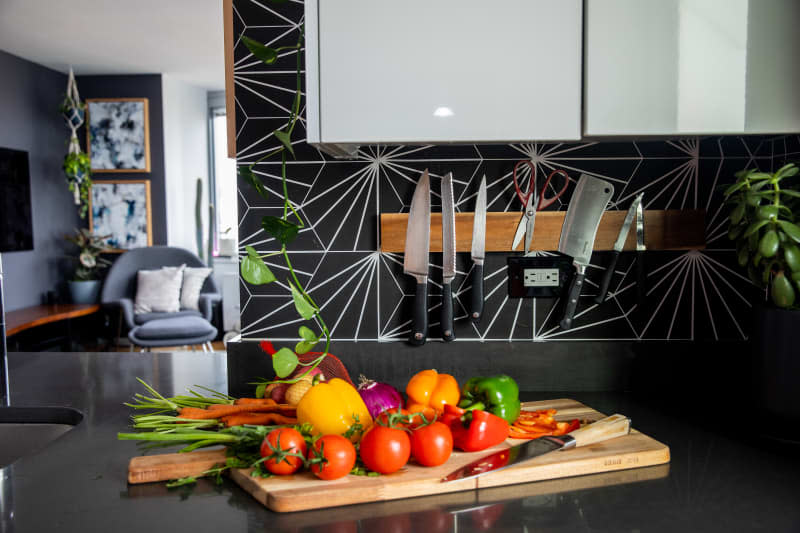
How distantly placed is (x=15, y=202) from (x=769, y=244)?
5878 mm

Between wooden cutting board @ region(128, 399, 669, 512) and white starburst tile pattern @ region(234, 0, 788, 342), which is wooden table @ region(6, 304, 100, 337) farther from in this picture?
wooden cutting board @ region(128, 399, 669, 512)

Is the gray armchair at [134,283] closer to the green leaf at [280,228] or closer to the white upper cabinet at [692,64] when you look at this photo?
the green leaf at [280,228]

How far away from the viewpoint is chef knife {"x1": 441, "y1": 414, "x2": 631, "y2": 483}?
103 centimetres

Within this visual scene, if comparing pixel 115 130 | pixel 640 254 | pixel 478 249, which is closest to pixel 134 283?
pixel 115 130


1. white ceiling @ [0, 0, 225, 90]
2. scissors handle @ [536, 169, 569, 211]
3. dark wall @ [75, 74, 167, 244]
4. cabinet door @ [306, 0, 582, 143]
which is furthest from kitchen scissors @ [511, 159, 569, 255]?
dark wall @ [75, 74, 167, 244]

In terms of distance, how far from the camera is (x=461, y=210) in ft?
5.04

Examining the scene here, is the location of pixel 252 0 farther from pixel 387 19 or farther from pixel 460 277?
pixel 460 277

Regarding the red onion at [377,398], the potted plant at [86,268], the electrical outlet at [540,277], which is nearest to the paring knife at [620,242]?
the electrical outlet at [540,277]

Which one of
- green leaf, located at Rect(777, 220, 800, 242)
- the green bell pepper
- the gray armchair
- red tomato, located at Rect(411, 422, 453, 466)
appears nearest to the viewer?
red tomato, located at Rect(411, 422, 453, 466)

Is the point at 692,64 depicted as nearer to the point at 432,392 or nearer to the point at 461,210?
the point at 461,210

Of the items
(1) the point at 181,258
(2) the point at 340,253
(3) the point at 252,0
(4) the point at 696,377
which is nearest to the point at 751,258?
(4) the point at 696,377

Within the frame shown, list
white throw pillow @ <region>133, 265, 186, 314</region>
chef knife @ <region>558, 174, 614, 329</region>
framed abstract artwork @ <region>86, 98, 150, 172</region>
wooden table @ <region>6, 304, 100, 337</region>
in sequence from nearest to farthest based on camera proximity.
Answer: chef knife @ <region>558, 174, 614, 329</region> < wooden table @ <region>6, 304, 100, 337</region> < white throw pillow @ <region>133, 265, 186, 314</region> < framed abstract artwork @ <region>86, 98, 150, 172</region>

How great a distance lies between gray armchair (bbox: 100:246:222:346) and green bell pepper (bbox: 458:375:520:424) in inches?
185

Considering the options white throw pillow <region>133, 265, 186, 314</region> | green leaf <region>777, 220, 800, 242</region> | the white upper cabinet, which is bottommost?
white throw pillow <region>133, 265, 186, 314</region>
